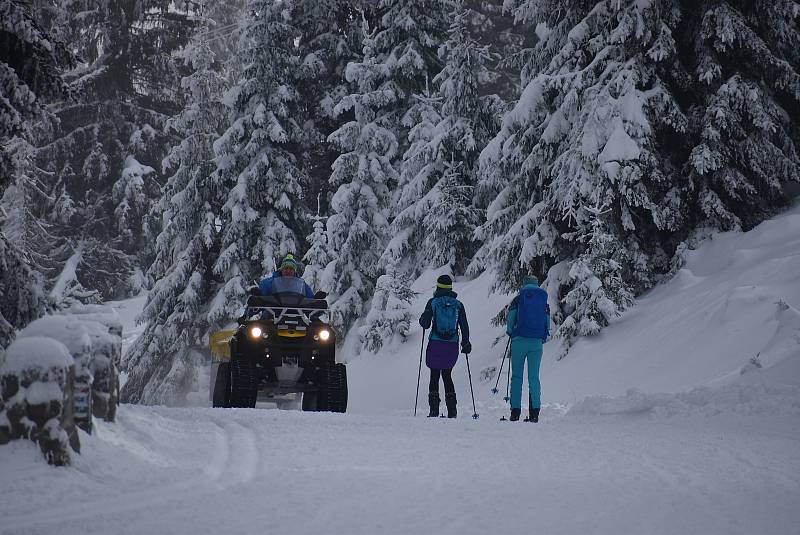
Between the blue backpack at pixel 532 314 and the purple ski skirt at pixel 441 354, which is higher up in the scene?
the blue backpack at pixel 532 314

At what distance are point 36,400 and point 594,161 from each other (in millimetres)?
12176

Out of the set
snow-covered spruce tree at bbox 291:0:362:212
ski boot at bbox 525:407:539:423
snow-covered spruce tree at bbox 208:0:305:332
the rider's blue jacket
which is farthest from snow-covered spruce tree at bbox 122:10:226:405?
ski boot at bbox 525:407:539:423

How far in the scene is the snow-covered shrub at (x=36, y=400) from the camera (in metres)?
5.26

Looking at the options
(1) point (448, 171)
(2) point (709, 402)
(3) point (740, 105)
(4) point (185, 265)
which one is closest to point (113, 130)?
(4) point (185, 265)

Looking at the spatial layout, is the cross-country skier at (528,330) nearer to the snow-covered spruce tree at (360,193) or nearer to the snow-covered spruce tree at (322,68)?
the snow-covered spruce tree at (360,193)

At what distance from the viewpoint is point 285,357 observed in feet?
38.8

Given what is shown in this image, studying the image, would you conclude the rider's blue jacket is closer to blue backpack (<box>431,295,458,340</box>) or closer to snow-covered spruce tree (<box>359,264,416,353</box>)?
blue backpack (<box>431,295,458,340</box>)

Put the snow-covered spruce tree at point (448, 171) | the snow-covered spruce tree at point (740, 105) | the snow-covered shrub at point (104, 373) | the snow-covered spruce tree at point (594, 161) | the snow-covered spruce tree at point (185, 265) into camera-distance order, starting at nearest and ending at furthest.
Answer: the snow-covered shrub at point (104, 373), the snow-covered spruce tree at point (594, 161), the snow-covered spruce tree at point (740, 105), the snow-covered spruce tree at point (448, 171), the snow-covered spruce tree at point (185, 265)

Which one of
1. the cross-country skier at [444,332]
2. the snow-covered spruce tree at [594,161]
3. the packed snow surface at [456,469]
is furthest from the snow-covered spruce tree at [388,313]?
the cross-country skier at [444,332]

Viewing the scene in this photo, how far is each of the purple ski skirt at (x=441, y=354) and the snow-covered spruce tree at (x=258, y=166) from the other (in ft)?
47.1

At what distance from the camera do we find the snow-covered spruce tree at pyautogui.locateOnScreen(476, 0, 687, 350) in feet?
51.0

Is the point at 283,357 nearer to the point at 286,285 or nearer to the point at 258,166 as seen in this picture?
the point at 286,285

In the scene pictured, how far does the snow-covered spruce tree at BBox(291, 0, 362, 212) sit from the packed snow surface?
17.7m

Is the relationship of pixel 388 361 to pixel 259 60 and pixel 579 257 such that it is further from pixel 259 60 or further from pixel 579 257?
pixel 259 60
